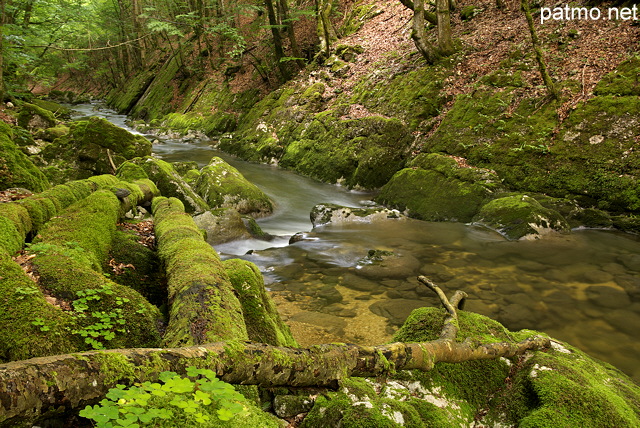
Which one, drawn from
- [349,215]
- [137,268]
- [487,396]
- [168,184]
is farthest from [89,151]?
[487,396]

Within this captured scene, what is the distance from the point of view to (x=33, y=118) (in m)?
16.6

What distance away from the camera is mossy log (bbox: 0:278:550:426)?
1.64 meters

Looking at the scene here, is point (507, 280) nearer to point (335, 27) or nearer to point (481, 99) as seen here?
point (481, 99)

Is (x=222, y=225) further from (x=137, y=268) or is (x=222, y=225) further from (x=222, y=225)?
(x=137, y=268)

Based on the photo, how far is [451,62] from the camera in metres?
15.5

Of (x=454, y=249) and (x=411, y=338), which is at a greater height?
(x=411, y=338)

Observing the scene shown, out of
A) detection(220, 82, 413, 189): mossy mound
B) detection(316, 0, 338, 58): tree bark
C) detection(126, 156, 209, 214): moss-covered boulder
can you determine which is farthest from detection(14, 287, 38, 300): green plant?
detection(316, 0, 338, 58): tree bark

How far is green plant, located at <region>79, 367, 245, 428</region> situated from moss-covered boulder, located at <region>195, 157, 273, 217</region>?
32.5 ft

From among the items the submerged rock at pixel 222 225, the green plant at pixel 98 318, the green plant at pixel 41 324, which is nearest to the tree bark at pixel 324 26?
the submerged rock at pixel 222 225

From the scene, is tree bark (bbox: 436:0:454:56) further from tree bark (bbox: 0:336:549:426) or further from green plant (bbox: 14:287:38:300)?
green plant (bbox: 14:287:38:300)

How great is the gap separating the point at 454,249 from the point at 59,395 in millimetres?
8428

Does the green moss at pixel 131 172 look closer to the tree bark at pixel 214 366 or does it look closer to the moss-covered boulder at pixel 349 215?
the moss-covered boulder at pixel 349 215

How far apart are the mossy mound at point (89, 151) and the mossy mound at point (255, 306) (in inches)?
346

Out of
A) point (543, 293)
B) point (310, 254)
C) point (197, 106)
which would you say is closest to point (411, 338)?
point (543, 293)
